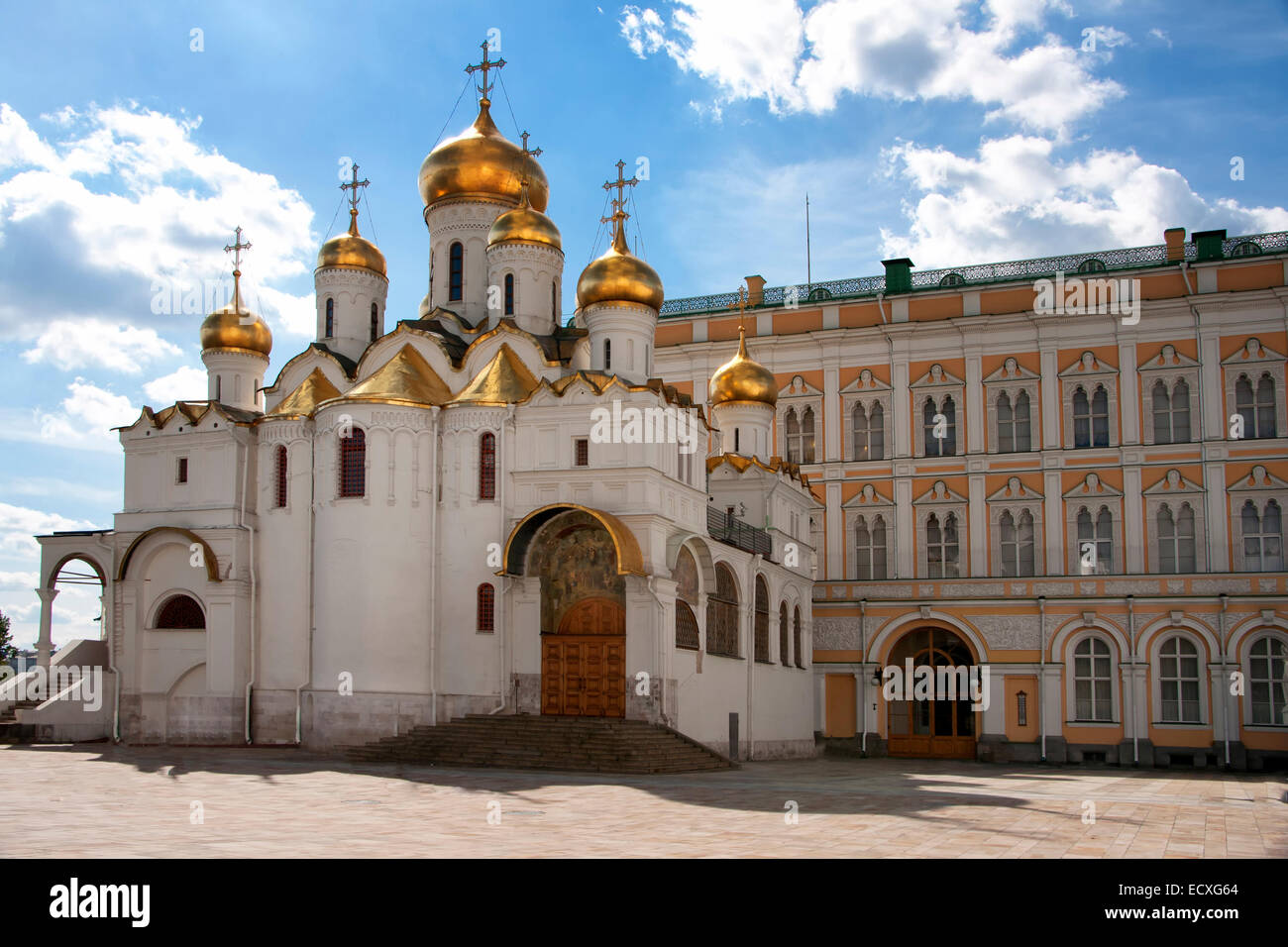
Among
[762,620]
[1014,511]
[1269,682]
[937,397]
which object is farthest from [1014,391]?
[762,620]

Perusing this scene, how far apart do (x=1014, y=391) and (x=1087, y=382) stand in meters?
1.89

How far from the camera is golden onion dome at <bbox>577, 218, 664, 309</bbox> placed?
26.4m

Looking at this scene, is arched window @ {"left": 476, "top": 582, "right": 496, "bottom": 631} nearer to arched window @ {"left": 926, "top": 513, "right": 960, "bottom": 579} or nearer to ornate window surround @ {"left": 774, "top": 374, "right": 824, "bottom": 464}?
ornate window surround @ {"left": 774, "top": 374, "right": 824, "bottom": 464}

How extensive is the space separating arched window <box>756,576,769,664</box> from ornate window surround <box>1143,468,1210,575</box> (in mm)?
10226

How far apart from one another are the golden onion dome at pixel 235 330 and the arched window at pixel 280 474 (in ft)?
14.8

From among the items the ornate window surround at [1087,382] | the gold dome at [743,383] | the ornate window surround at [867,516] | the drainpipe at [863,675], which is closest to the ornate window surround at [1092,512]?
the ornate window surround at [1087,382]

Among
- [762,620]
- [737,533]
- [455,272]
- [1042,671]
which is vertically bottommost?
[1042,671]

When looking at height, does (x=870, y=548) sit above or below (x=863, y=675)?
above

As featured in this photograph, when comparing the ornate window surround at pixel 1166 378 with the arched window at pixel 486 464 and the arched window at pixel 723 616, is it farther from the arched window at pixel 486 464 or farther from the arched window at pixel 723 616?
the arched window at pixel 486 464

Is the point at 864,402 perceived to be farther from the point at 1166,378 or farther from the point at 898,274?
the point at 1166,378

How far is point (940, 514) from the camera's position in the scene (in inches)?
1358

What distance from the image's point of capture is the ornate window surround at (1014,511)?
110 ft

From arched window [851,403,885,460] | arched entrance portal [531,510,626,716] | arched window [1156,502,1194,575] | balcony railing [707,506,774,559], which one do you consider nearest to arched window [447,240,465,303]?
balcony railing [707,506,774,559]
